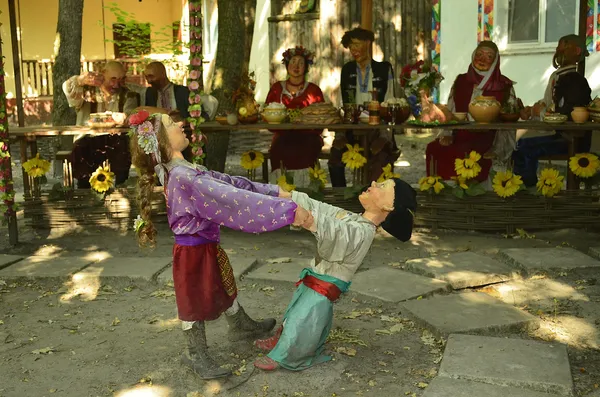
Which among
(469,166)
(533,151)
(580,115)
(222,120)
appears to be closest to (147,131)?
(222,120)

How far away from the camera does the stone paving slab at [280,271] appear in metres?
5.80

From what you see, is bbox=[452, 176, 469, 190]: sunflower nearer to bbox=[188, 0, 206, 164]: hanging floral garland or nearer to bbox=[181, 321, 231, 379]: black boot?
bbox=[188, 0, 206, 164]: hanging floral garland

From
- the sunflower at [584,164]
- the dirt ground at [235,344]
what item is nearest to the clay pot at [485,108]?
the sunflower at [584,164]

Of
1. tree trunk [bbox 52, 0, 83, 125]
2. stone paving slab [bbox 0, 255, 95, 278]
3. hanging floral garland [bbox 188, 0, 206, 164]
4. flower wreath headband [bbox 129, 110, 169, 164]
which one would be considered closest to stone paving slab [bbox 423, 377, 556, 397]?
flower wreath headband [bbox 129, 110, 169, 164]

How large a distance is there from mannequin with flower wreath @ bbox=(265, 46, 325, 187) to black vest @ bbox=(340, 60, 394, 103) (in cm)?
33

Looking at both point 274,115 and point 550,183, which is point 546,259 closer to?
point 550,183

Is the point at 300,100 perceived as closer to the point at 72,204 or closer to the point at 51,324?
the point at 72,204

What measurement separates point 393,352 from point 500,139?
4040 mm

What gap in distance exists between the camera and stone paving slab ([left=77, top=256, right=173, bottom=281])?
5.96 metres

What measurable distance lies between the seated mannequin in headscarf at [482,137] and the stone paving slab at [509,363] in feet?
12.0

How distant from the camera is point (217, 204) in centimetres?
366

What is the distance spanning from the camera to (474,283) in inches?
222

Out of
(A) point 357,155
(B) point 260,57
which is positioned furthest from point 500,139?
(B) point 260,57

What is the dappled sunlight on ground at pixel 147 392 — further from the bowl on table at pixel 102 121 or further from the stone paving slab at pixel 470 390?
the bowl on table at pixel 102 121
